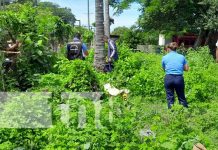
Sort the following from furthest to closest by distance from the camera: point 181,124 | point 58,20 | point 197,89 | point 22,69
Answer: point 58,20, point 197,89, point 22,69, point 181,124

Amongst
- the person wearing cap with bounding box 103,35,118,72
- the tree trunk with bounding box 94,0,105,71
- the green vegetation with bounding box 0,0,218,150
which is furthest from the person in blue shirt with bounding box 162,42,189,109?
the tree trunk with bounding box 94,0,105,71

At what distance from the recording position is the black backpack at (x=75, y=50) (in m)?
13.3

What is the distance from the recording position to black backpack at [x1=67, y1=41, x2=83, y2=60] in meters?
13.3

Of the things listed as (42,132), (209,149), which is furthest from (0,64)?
(209,149)

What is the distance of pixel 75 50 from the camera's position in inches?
523

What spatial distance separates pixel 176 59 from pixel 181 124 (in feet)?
11.3

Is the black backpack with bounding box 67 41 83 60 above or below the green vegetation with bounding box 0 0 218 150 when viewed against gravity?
above

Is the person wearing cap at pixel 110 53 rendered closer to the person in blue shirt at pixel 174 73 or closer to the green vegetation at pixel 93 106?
the green vegetation at pixel 93 106

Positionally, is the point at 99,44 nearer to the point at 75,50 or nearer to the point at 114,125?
the point at 75,50

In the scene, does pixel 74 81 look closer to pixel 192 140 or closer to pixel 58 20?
pixel 192 140

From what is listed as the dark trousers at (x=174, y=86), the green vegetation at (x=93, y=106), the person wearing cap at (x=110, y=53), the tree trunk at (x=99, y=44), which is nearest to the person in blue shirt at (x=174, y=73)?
the dark trousers at (x=174, y=86)

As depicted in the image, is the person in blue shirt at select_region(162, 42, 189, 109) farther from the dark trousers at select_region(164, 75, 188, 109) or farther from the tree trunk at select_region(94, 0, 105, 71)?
the tree trunk at select_region(94, 0, 105, 71)

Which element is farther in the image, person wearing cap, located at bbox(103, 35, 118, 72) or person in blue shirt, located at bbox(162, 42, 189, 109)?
person wearing cap, located at bbox(103, 35, 118, 72)

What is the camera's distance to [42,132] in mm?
5926
